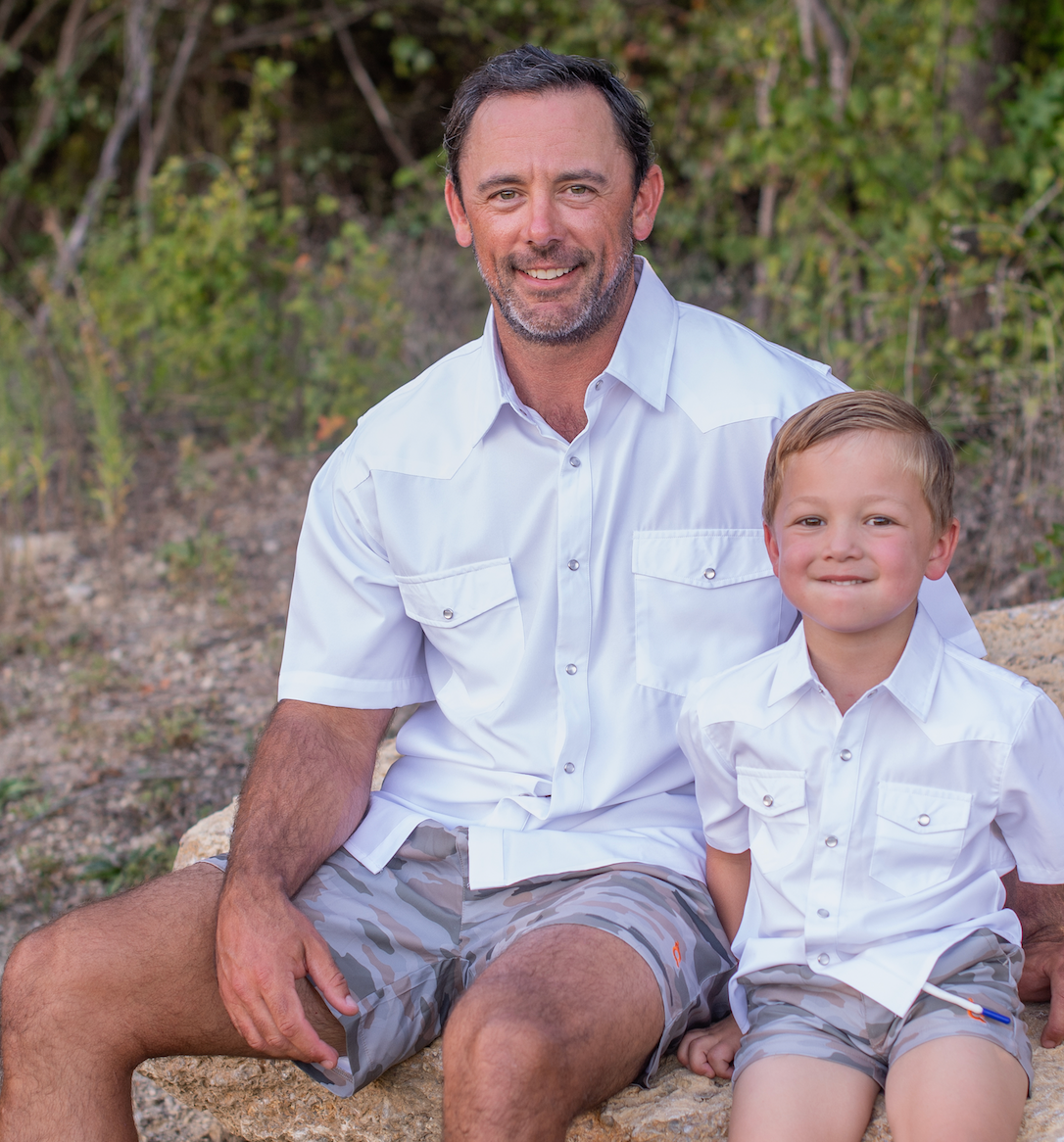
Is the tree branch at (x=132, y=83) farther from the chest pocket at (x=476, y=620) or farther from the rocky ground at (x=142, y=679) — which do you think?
the chest pocket at (x=476, y=620)

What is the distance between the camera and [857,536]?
172 centimetres

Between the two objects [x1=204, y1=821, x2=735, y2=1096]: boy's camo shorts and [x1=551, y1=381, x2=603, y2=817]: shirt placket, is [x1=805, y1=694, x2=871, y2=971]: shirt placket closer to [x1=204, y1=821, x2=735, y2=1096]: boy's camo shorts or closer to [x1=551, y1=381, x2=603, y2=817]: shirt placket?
[x1=204, y1=821, x2=735, y2=1096]: boy's camo shorts

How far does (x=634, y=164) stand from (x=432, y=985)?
1.49m

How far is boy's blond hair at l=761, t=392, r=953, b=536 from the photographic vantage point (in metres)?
1.73

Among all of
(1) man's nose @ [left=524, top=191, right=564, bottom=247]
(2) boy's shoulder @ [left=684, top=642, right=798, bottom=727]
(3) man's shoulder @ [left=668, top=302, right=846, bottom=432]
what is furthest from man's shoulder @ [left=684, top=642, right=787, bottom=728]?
(1) man's nose @ [left=524, top=191, right=564, bottom=247]

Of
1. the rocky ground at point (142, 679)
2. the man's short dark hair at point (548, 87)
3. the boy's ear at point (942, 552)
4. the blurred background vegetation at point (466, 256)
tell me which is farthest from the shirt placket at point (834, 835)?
the blurred background vegetation at point (466, 256)

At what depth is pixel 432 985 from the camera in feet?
6.39

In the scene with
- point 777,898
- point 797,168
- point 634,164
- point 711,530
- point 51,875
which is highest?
point 797,168

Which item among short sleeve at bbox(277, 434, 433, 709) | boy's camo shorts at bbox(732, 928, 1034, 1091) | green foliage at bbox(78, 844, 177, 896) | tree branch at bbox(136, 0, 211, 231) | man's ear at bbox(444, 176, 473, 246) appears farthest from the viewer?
tree branch at bbox(136, 0, 211, 231)

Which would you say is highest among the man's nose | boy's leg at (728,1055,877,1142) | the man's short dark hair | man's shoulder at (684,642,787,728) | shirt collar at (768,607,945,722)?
the man's short dark hair

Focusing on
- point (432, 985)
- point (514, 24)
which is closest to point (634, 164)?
point (432, 985)

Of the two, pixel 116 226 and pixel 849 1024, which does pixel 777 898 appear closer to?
pixel 849 1024

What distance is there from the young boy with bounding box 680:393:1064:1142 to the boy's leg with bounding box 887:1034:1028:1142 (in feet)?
0.08

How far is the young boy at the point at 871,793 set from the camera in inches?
66.1
